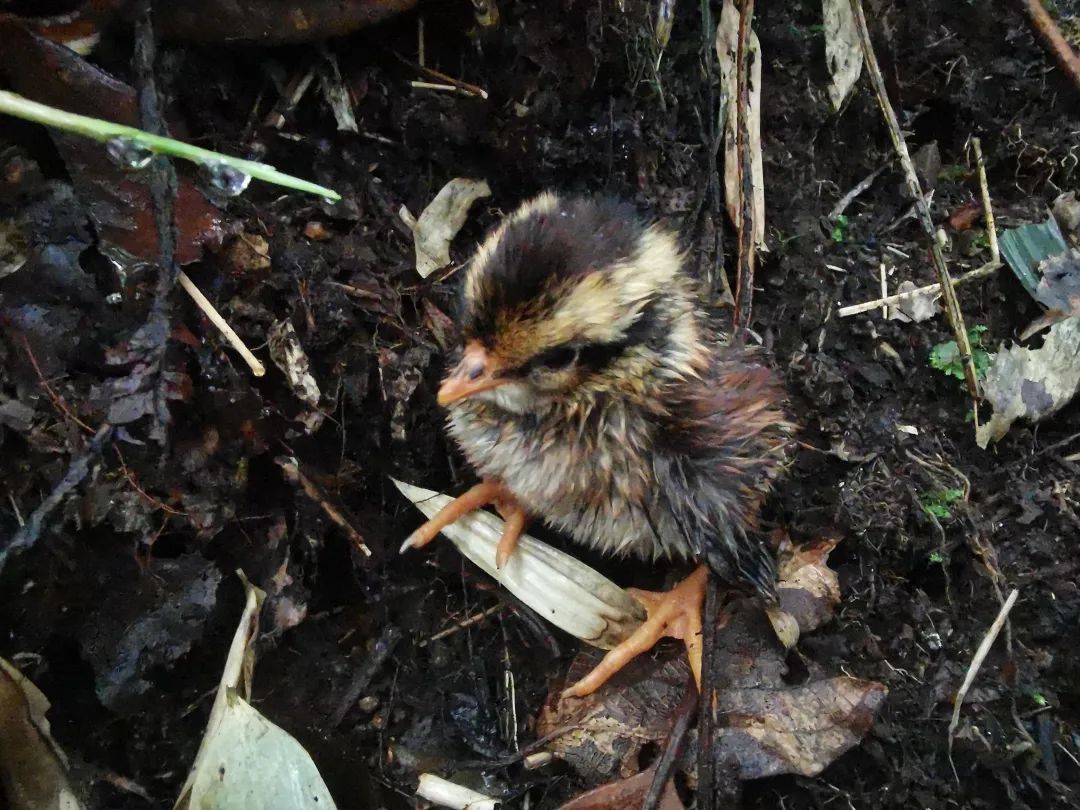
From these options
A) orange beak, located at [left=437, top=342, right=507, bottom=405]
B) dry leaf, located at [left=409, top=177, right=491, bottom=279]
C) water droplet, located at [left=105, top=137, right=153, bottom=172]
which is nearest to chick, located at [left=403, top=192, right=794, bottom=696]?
orange beak, located at [left=437, top=342, right=507, bottom=405]

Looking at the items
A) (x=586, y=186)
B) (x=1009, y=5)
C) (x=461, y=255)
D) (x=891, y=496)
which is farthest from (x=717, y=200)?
(x=1009, y=5)

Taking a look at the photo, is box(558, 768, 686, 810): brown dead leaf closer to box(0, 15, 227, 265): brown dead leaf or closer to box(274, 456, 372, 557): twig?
box(274, 456, 372, 557): twig

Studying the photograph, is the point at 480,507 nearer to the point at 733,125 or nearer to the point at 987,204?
the point at 733,125

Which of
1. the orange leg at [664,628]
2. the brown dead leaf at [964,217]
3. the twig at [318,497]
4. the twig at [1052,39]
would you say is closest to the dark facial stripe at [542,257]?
the twig at [318,497]

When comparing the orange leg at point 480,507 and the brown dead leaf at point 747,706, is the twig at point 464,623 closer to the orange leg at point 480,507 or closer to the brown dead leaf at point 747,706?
the orange leg at point 480,507

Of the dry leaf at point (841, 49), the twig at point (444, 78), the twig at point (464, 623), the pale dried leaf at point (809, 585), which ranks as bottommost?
the twig at point (464, 623)

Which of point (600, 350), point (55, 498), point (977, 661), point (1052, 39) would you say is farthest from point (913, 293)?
point (55, 498)

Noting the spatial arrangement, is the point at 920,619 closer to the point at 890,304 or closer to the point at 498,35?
the point at 890,304
